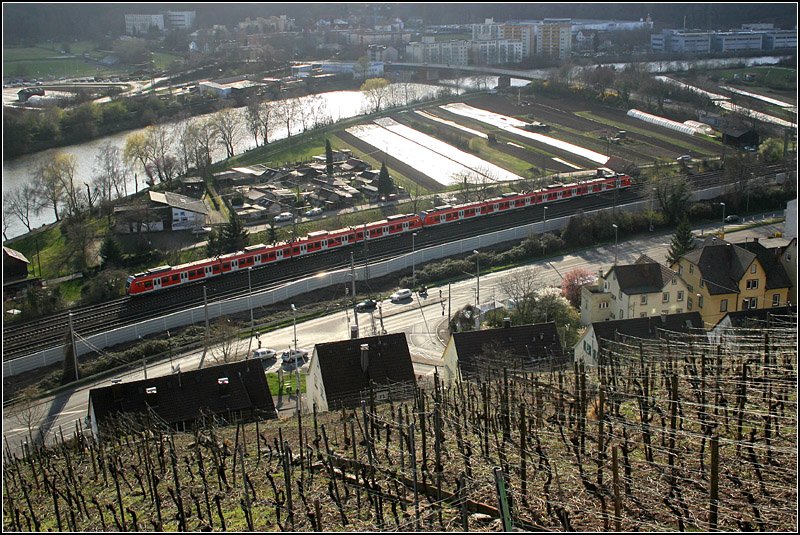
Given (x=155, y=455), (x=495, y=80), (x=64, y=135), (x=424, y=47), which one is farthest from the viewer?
(x=424, y=47)

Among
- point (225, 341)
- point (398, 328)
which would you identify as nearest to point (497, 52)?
point (398, 328)

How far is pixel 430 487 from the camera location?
17.7 ft

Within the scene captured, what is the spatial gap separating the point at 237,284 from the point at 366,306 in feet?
7.56

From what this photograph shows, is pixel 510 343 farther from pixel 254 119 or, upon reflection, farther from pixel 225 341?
pixel 254 119

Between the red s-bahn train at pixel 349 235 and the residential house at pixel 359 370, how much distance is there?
219 inches

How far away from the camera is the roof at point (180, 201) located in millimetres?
17734

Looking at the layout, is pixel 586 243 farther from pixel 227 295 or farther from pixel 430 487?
pixel 430 487

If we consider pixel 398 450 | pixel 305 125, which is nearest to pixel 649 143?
pixel 305 125

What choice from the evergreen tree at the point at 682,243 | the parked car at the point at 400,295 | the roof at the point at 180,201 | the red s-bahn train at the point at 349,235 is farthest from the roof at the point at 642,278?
the roof at the point at 180,201

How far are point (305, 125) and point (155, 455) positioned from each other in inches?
808

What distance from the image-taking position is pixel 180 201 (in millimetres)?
18156

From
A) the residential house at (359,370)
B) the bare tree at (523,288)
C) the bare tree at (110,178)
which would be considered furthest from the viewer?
the bare tree at (110,178)

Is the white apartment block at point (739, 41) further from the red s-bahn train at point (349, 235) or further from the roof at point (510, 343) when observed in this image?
the roof at point (510, 343)

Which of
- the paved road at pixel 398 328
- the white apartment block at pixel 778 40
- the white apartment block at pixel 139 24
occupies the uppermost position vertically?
the white apartment block at pixel 139 24
